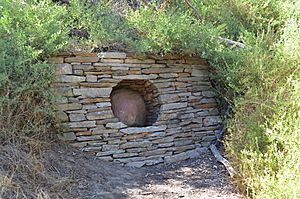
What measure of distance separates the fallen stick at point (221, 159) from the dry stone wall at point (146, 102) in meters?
0.15

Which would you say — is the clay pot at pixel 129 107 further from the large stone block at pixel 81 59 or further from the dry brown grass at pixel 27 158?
the dry brown grass at pixel 27 158

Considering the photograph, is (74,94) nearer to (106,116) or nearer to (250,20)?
(106,116)

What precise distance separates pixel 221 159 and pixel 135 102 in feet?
4.37

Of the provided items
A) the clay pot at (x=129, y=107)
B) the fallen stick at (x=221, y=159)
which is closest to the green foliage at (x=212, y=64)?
the fallen stick at (x=221, y=159)

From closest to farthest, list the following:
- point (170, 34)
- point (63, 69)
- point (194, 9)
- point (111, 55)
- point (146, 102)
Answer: point (63, 69) → point (111, 55) → point (170, 34) → point (146, 102) → point (194, 9)

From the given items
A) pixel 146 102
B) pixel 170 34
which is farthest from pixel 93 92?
pixel 170 34

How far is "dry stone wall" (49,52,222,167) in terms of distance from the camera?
3672mm

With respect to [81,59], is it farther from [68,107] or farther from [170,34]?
[170,34]

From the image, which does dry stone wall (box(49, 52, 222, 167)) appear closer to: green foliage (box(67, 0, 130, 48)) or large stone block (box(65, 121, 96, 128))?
large stone block (box(65, 121, 96, 128))

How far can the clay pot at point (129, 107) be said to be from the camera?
4.09 metres

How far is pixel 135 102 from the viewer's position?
424 cm

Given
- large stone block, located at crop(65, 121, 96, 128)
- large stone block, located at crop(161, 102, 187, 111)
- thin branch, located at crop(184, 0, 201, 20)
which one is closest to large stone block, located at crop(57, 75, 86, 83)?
large stone block, located at crop(65, 121, 96, 128)

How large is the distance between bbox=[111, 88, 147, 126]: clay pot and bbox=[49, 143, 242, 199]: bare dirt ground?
2.08 feet

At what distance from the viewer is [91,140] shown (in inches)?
148
